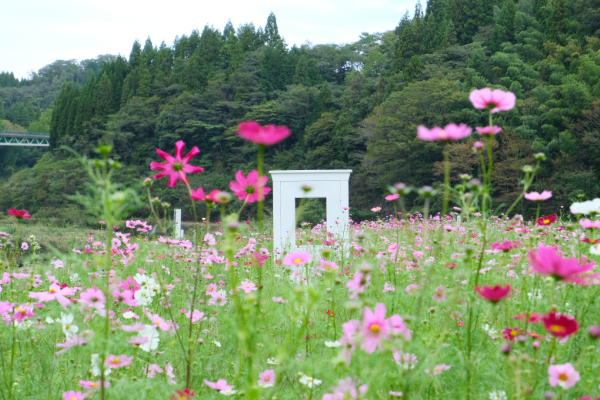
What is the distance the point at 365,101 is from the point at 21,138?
28.7m

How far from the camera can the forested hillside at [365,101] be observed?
11969mm

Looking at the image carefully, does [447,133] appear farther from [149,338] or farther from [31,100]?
[31,100]

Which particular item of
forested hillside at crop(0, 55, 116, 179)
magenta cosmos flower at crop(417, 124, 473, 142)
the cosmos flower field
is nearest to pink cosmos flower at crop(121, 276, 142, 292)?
the cosmos flower field

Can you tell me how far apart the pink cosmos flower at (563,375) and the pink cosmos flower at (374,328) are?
1.16 ft

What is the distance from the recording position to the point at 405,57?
18578mm

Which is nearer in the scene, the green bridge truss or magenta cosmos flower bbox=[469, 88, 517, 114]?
magenta cosmos flower bbox=[469, 88, 517, 114]

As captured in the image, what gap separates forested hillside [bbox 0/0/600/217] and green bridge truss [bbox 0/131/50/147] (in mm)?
3826

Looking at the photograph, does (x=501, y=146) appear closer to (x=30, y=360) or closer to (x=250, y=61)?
(x=30, y=360)

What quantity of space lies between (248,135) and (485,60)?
1765cm

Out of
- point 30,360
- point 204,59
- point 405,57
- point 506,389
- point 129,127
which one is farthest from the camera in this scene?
point 204,59

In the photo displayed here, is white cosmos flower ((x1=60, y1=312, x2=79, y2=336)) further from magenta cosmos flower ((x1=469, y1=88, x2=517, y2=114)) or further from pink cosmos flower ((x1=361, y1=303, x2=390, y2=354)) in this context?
magenta cosmos flower ((x1=469, y1=88, x2=517, y2=114))

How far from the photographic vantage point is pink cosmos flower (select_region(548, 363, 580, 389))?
2.69 ft

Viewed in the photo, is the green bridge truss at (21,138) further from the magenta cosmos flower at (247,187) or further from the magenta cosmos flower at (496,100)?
the magenta cosmos flower at (496,100)

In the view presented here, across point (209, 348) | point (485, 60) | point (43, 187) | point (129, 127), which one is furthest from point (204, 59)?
point (209, 348)
